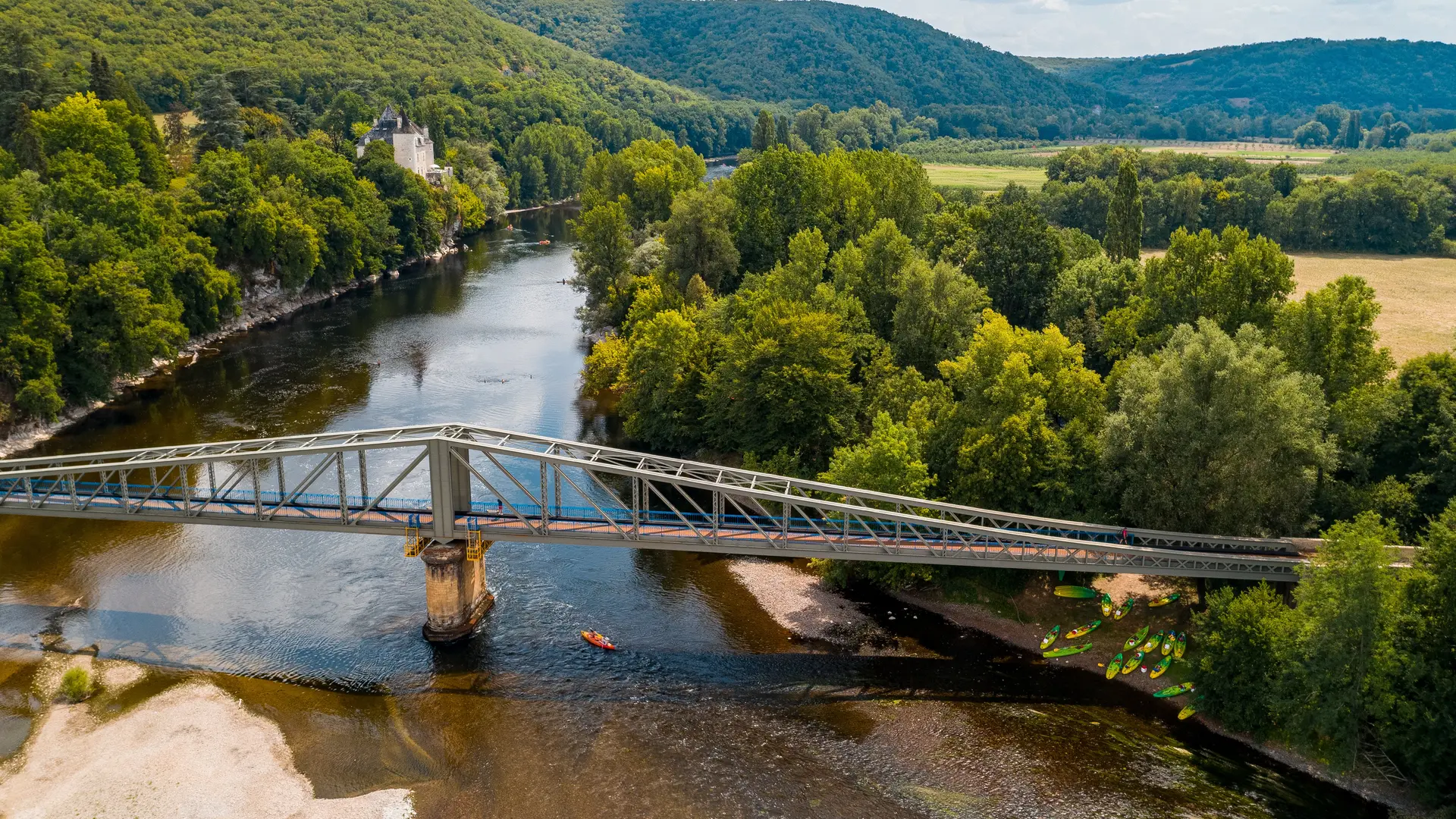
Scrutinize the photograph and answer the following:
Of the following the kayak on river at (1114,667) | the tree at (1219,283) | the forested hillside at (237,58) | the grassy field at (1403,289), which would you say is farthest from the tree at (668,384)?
the forested hillside at (237,58)

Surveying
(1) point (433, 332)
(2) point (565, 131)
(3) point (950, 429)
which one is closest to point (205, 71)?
(2) point (565, 131)

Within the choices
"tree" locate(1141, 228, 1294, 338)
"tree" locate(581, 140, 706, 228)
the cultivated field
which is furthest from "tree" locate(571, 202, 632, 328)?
the cultivated field

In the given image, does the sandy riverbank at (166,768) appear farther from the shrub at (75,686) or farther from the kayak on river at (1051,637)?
the kayak on river at (1051,637)

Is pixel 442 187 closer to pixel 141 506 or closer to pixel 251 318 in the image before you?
pixel 251 318

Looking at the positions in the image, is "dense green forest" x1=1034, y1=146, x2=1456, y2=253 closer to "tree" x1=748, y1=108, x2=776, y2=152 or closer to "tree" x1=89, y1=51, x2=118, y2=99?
"tree" x1=748, y1=108, x2=776, y2=152

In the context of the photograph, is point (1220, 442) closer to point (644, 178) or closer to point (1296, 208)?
point (644, 178)

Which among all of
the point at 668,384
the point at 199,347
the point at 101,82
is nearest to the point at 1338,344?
the point at 668,384
